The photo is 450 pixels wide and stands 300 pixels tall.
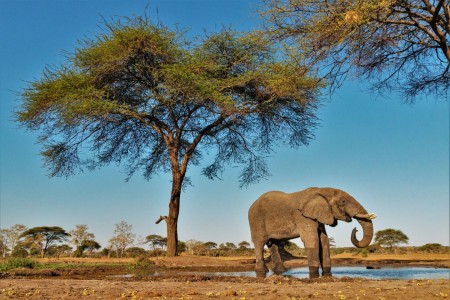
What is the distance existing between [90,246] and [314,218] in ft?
199

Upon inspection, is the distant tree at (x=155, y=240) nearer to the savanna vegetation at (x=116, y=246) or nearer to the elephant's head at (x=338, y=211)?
the savanna vegetation at (x=116, y=246)

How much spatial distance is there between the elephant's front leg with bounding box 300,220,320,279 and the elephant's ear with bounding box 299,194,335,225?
285mm

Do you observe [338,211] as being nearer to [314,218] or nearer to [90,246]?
[314,218]

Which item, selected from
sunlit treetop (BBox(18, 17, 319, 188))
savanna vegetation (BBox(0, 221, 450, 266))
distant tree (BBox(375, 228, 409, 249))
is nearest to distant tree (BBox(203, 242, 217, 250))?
savanna vegetation (BBox(0, 221, 450, 266))

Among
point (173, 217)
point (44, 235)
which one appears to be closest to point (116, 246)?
point (44, 235)

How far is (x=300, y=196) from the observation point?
46.0ft

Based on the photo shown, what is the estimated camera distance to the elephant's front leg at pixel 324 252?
518 inches

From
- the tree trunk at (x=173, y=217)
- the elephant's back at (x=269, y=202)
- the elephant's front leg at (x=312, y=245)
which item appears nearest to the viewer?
the elephant's front leg at (x=312, y=245)

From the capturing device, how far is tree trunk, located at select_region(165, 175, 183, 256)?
21.8 meters

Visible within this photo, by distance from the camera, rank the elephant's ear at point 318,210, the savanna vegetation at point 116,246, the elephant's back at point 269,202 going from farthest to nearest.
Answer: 1. the savanna vegetation at point 116,246
2. the elephant's back at point 269,202
3. the elephant's ear at point 318,210

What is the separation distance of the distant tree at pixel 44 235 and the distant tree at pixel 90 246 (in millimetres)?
6954

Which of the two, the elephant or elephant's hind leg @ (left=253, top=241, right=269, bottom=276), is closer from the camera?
the elephant

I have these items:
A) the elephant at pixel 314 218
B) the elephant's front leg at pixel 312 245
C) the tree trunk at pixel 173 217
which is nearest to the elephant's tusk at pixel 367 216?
the elephant at pixel 314 218

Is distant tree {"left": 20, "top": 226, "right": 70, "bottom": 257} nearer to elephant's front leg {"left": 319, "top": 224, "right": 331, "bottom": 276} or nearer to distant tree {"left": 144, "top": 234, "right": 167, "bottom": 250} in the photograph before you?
distant tree {"left": 144, "top": 234, "right": 167, "bottom": 250}
